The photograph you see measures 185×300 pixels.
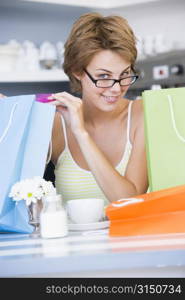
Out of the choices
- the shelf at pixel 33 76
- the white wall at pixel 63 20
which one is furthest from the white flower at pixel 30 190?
the white wall at pixel 63 20

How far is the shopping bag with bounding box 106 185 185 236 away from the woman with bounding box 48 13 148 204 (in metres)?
0.37

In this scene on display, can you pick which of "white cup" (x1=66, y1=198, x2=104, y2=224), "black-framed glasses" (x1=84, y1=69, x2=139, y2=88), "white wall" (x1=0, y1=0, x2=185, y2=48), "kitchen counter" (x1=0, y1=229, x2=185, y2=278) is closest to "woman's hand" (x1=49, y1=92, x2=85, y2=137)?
"black-framed glasses" (x1=84, y1=69, x2=139, y2=88)

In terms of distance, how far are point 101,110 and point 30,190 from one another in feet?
2.23

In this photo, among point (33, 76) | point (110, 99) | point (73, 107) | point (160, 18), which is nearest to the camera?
point (73, 107)

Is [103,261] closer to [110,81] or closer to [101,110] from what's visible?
[110,81]

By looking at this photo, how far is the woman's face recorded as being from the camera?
5.37 feet

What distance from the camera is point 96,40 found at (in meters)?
1.66

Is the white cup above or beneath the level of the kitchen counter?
above

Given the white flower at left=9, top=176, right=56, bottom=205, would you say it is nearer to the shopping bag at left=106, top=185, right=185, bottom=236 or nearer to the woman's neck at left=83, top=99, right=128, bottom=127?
the shopping bag at left=106, top=185, right=185, bottom=236

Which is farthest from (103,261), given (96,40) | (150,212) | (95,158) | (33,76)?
(33,76)

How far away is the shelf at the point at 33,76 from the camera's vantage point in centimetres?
296

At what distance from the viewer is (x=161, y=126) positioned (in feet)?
4.50

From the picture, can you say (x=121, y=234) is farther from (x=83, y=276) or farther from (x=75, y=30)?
(x=75, y=30)

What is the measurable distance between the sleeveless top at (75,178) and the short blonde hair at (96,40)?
295mm
